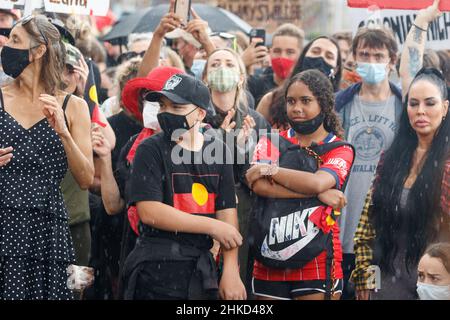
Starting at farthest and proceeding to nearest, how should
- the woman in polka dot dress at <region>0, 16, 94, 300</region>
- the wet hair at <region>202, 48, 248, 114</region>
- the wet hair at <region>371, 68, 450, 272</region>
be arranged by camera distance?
the wet hair at <region>202, 48, 248, 114</region>, the wet hair at <region>371, 68, 450, 272</region>, the woman in polka dot dress at <region>0, 16, 94, 300</region>

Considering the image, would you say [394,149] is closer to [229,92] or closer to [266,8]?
[229,92]

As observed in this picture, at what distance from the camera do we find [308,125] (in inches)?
277

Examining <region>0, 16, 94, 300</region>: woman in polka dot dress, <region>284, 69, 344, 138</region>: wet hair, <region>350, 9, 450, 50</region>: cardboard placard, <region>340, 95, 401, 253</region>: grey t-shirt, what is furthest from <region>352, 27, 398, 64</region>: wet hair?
<region>0, 16, 94, 300</region>: woman in polka dot dress

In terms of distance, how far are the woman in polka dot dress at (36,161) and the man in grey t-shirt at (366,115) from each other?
2.09m

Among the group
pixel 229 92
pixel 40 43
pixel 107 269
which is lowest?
pixel 107 269

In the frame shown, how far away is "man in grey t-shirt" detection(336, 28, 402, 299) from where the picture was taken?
7.76 meters

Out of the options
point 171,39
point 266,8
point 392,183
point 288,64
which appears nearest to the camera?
point 392,183

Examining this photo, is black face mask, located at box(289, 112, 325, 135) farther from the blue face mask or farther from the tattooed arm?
the tattooed arm

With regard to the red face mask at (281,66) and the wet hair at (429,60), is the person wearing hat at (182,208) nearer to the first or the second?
the wet hair at (429,60)

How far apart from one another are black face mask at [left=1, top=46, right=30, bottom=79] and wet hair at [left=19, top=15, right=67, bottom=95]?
91 mm
